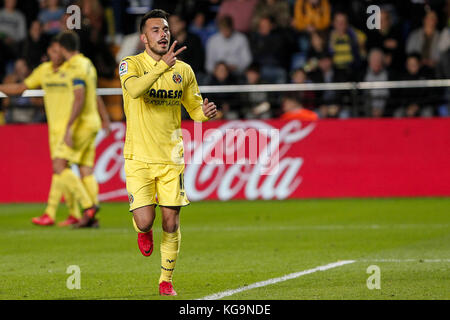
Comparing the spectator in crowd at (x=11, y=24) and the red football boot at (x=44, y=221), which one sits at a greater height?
the spectator in crowd at (x=11, y=24)

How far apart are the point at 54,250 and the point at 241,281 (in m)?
3.09

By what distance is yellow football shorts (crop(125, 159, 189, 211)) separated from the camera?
7.54 m

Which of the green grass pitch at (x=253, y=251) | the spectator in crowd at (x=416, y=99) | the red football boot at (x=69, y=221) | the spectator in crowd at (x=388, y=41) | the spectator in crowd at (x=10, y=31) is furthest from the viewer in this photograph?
the spectator in crowd at (x=10, y=31)

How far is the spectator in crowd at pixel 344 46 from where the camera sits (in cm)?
1694

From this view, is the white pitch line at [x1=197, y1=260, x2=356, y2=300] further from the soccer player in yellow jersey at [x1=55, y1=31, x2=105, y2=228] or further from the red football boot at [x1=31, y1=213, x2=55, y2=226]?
the red football boot at [x1=31, y1=213, x2=55, y2=226]

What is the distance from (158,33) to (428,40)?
1085 cm

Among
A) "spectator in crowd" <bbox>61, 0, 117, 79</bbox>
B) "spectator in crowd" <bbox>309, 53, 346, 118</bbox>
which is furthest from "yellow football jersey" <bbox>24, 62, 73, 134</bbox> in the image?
"spectator in crowd" <bbox>309, 53, 346, 118</bbox>

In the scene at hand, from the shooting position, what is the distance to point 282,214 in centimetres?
1396

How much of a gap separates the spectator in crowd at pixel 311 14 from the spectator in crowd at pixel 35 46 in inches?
189

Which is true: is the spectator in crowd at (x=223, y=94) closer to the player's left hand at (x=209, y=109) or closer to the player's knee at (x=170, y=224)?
the player's left hand at (x=209, y=109)

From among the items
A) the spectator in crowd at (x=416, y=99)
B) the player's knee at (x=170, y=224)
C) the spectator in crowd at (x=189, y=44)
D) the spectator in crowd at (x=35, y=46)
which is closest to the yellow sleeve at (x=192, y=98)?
the player's knee at (x=170, y=224)

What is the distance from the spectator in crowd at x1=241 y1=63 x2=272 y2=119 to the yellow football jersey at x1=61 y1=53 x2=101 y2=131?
161 inches

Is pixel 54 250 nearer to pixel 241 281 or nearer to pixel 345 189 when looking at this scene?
pixel 241 281
